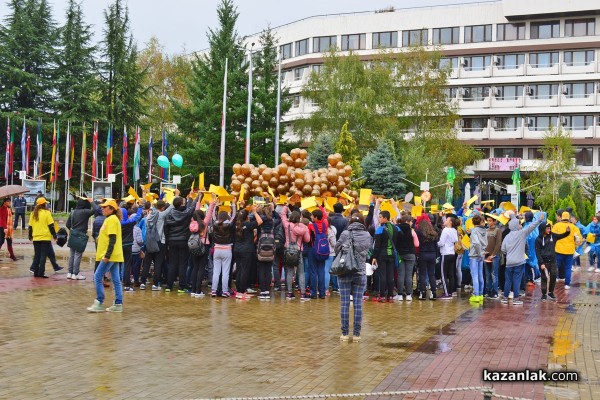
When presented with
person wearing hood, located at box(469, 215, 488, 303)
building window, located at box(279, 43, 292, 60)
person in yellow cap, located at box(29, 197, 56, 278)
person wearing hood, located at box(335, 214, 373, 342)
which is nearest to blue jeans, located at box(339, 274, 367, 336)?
person wearing hood, located at box(335, 214, 373, 342)

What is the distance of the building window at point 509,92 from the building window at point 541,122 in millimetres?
2267

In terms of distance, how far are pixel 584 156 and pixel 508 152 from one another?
652 centimetres

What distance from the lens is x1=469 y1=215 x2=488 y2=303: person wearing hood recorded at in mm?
16562

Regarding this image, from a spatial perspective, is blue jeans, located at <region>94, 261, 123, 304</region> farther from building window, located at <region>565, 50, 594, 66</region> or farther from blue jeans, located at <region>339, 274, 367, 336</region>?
building window, located at <region>565, 50, 594, 66</region>

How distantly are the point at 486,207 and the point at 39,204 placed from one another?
1289 centimetres

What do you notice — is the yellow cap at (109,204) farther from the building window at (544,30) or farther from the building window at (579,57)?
the building window at (544,30)

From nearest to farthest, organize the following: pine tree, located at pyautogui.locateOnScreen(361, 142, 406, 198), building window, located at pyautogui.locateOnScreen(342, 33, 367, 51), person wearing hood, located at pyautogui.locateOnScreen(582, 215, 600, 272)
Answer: person wearing hood, located at pyautogui.locateOnScreen(582, 215, 600, 272) < pine tree, located at pyautogui.locateOnScreen(361, 142, 406, 198) < building window, located at pyautogui.locateOnScreen(342, 33, 367, 51)

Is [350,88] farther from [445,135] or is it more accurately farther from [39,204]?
[39,204]

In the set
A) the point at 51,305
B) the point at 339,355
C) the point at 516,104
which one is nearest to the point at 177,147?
the point at 516,104

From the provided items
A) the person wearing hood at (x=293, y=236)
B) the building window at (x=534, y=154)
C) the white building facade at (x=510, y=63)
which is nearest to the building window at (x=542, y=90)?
the white building facade at (x=510, y=63)

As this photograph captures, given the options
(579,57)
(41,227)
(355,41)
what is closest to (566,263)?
(41,227)

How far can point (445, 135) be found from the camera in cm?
6131

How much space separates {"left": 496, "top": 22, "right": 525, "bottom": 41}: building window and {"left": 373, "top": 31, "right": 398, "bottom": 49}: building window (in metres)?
9.33

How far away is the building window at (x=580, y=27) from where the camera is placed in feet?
220
